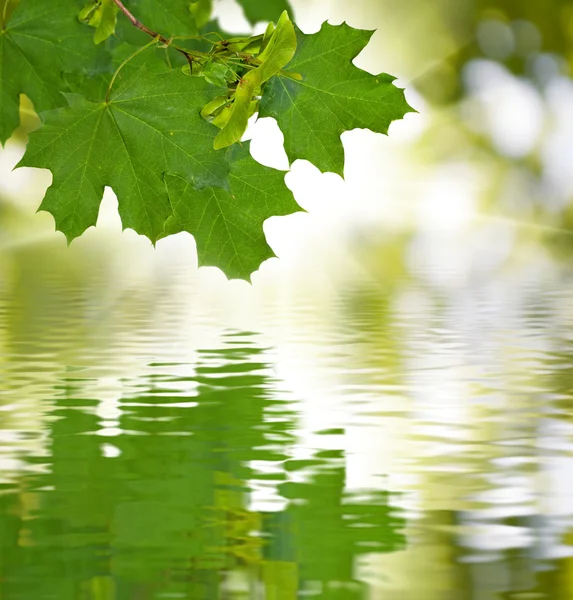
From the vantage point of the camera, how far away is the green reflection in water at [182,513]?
0.39 metres

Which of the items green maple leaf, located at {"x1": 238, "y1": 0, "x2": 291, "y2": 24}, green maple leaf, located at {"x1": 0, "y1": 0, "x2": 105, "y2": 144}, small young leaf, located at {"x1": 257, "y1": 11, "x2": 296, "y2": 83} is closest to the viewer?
small young leaf, located at {"x1": 257, "y1": 11, "x2": 296, "y2": 83}

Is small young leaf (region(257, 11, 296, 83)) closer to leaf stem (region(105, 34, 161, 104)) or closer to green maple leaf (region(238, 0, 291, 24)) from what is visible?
leaf stem (region(105, 34, 161, 104))

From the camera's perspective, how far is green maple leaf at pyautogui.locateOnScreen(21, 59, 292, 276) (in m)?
0.34

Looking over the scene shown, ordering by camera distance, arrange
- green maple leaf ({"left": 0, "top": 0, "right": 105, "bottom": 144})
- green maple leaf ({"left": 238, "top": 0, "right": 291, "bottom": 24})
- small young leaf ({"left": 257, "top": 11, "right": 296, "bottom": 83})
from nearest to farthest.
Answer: small young leaf ({"left": 257, "top": 11, "right": 296, "bottom": 83})
green maple leaf ({"left": 0, "top": 0, "right": 105, "bottom": 144})
green maple leaf ({"left": 238, "top": 0, "right": 291, "bottom": 24})

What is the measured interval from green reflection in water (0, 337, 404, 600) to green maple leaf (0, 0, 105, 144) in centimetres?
16

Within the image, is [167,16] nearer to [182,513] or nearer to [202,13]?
[202,13]

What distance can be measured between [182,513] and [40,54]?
0.67 feet

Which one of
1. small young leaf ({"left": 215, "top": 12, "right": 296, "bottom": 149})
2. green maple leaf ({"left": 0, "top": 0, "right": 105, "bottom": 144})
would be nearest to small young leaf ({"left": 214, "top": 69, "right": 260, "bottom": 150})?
small young leaf ({"left": 215, "top": 12, "right": 296, "bottom": 149})

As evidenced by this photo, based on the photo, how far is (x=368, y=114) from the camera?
359 millimetres

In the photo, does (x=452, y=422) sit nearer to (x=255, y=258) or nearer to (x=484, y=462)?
(x=484, y=462)

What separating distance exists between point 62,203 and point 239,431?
273mm

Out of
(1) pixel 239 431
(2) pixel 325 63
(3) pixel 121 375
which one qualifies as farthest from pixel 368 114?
(3) pixel 121 375

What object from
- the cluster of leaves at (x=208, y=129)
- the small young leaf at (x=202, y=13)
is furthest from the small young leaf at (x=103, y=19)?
the small young leaf at (x=202, y=13)

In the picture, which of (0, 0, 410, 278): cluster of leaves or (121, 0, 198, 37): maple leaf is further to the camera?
(121, 0, 198, 37): maple leaf
